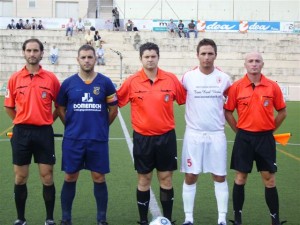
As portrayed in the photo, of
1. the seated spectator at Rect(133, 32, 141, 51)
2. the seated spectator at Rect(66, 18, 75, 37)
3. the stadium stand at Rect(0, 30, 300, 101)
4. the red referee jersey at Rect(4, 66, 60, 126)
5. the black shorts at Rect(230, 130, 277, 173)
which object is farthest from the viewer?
the seated spectator at Rect(66, 18, 75, 37)

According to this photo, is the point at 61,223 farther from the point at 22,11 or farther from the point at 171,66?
the point at 22,11

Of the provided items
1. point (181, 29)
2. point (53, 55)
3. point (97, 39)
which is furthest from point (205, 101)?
point (181, 29)

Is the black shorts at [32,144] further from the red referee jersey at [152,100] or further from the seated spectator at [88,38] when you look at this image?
the seated spectator at [88,38]

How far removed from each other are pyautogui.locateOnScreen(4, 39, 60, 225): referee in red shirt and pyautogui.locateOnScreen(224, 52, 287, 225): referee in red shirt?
1989 mm

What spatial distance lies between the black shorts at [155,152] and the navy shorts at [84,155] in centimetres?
36

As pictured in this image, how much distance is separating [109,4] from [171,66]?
17071mm

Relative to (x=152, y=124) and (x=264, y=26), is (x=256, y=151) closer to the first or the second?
(x=152, y=124)

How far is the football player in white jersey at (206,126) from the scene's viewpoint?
5.97 meters

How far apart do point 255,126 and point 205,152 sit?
0.60m

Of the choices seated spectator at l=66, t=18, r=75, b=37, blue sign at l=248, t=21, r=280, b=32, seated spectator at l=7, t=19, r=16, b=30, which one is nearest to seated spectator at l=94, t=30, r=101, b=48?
seated spectator at l=66, t=18, r=75, b=37

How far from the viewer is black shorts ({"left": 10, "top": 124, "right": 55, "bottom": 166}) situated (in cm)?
582

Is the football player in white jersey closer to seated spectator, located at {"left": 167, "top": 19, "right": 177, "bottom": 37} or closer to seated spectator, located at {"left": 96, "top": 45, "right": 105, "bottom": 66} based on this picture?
seated spectator, located at {"left": 96, "top": 45, "right": 105, "bottom": 66}

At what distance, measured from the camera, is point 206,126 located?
597cm

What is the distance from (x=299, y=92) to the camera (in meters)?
29.1
